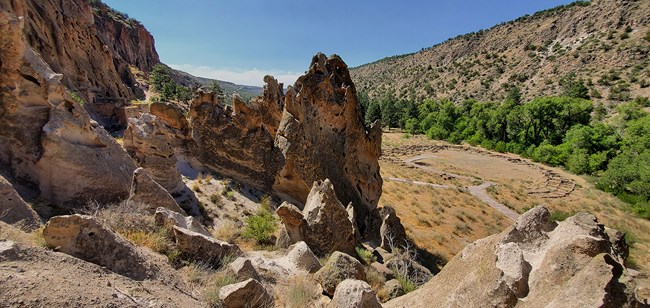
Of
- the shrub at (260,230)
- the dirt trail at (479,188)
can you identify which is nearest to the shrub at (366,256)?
the shrub at (260,230)

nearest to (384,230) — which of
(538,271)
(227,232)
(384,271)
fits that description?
(384,271)

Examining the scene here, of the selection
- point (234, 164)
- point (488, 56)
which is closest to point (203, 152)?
point (234, 164)

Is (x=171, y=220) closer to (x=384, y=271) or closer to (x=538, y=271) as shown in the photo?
(x=384, y=271)

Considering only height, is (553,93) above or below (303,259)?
above

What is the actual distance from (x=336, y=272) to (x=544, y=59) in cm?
10191

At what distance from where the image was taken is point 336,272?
18.3 ft

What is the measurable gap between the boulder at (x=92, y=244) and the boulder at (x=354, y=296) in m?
2.30

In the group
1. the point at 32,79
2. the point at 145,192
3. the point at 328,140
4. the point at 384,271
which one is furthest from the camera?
the point at 328,140

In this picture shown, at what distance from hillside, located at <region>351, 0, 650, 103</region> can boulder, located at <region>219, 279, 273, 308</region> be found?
238ft

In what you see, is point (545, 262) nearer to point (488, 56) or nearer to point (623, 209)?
point (623, 209)

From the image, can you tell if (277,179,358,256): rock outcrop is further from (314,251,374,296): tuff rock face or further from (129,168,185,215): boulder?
(129,168,185,215): boulder

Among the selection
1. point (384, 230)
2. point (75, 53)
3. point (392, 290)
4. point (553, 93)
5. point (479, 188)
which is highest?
point (75, 53)

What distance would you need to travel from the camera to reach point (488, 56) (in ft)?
337

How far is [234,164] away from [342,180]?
466cm
